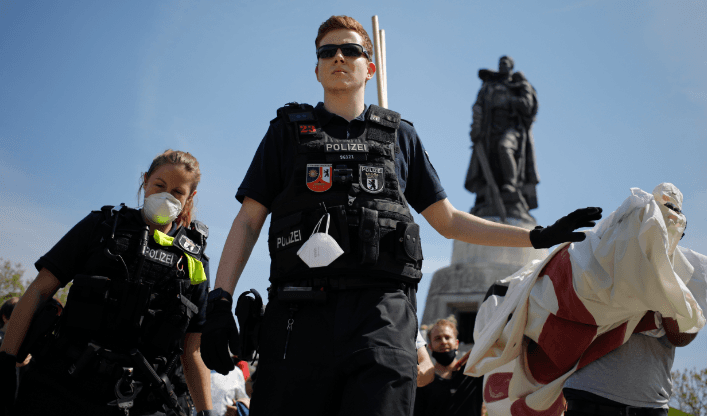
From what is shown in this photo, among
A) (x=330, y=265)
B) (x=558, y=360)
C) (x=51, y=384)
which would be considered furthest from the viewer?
(x=558, y=360)

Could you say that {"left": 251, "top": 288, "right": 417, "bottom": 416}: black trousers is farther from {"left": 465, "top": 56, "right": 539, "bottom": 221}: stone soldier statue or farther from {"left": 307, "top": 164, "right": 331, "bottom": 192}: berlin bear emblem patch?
{"left": 465, "top": 56, "right": 539, "bottom": 221}: stone soldier statue

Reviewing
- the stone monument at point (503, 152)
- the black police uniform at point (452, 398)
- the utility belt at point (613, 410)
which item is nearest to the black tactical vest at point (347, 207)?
the utility belt at point (613, 410)

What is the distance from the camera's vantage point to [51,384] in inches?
113

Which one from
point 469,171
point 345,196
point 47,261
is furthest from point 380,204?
point 469,171

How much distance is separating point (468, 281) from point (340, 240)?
1086cm

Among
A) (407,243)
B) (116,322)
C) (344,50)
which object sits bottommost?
(116,322)

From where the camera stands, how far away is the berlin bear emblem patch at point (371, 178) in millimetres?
2348

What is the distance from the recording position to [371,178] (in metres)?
2.36

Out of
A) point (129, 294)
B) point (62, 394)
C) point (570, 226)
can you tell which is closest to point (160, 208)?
point (129, 294)

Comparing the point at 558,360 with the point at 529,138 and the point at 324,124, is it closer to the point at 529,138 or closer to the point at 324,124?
the point at 324,124

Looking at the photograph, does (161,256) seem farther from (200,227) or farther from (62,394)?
(62,394)

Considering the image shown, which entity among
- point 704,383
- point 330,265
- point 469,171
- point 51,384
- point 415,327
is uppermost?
point 469,171

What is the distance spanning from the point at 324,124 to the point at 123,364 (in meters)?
1.45

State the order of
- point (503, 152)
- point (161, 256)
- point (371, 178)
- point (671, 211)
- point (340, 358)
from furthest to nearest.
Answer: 1. point (503, 152)
2. point (671, 211)
3. point (161, 256)
4. point (371, 178)
5. point (340, 358)
